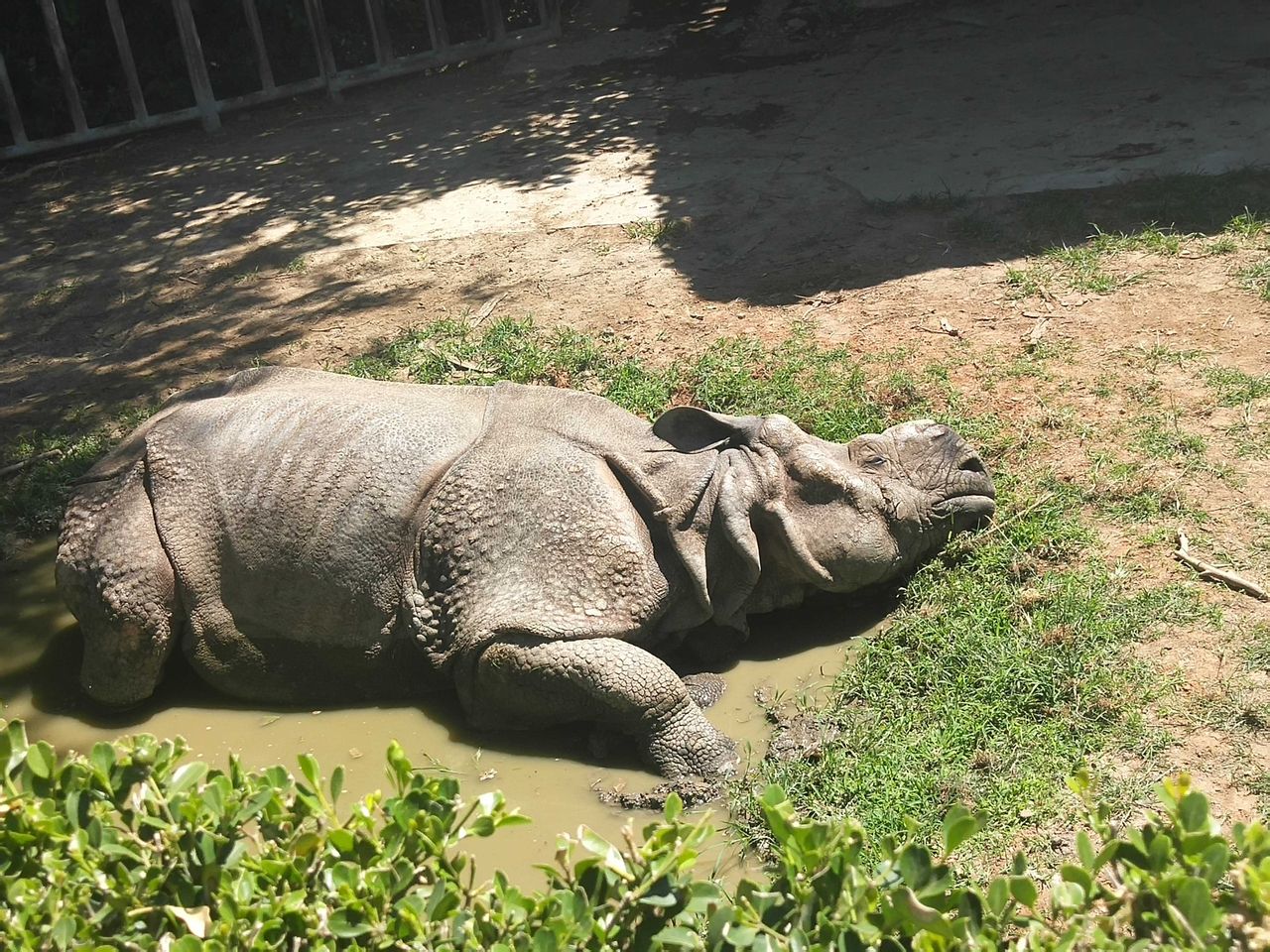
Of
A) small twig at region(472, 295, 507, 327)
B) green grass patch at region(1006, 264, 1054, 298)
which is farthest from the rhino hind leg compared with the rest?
green grass patch at region(1006, 264, 1054, 298)

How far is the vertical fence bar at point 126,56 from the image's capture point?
487 inches

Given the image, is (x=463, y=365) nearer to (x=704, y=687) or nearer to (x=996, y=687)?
(x=704, y=687)

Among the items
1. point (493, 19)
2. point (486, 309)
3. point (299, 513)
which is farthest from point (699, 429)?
point (493, 19)

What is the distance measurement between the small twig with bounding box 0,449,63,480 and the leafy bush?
4.52 metres

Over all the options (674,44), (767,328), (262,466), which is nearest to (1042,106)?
(767,328)

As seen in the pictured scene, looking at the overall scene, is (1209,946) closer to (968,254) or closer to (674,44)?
(968,254)

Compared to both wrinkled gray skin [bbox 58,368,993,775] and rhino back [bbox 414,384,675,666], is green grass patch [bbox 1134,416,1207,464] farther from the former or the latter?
rhino back [bbox 414,384,675,666]

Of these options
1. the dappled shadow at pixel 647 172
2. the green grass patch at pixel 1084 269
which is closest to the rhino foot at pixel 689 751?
the dappled shadow at pixel 647 172

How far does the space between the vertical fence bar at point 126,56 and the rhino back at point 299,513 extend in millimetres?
8483

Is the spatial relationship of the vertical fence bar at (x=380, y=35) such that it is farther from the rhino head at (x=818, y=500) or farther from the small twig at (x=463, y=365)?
the rhino head at (x=818, y=500)

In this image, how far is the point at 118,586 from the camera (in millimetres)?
5070

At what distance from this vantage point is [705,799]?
4441 mm

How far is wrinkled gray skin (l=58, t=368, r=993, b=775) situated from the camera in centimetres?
480

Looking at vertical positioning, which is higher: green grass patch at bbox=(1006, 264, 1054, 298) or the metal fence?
the metal fence
